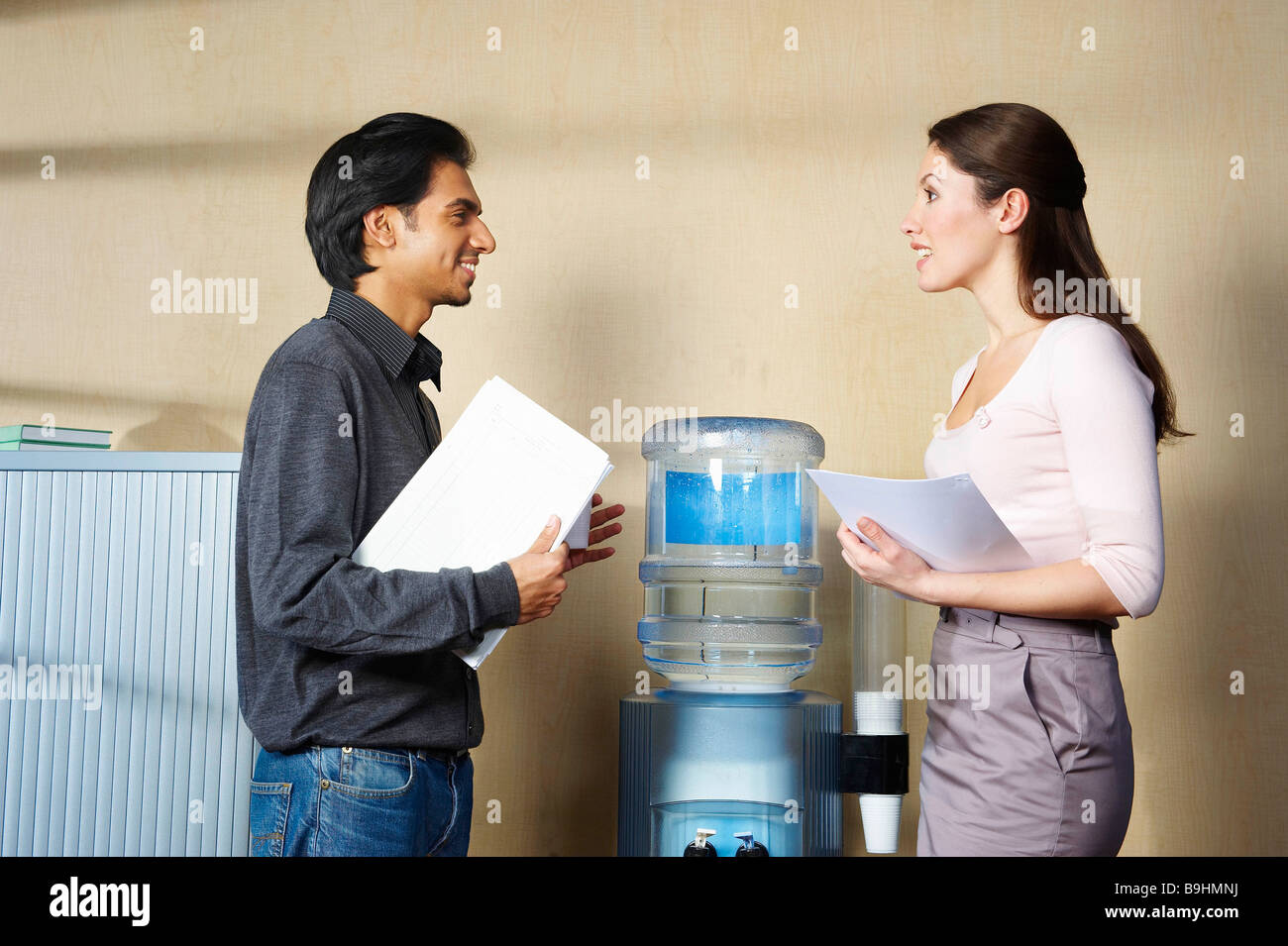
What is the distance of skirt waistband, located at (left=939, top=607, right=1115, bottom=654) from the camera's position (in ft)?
4.70

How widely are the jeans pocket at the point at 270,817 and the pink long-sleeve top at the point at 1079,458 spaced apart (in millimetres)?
1095

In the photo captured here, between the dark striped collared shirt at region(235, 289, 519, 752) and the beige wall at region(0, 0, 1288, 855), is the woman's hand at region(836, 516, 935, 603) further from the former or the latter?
the beige wall at region(0, 0, 1288, 855)

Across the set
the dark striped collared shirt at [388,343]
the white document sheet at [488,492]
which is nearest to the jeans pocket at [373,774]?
the white document sheet at [488,492]

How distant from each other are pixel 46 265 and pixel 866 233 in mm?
2171

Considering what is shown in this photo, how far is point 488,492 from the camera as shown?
1.49m

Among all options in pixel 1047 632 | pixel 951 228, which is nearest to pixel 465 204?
pixel 951 228

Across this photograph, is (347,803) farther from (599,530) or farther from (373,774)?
(599,530)

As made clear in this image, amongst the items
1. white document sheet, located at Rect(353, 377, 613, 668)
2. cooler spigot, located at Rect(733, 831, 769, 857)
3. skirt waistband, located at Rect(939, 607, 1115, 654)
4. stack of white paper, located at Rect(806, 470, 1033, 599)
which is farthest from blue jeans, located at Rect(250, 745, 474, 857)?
skirt waistband, located at Rect(939, 607, 1115, 654)

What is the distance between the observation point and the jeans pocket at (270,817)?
4.65 feet

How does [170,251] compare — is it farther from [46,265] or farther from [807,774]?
[807,774]

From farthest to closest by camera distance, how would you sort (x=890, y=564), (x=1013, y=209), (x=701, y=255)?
(x=701, y=255) → (x=1013, y=209) → (x=890, y=564)

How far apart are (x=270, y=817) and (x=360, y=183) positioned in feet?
3.24
